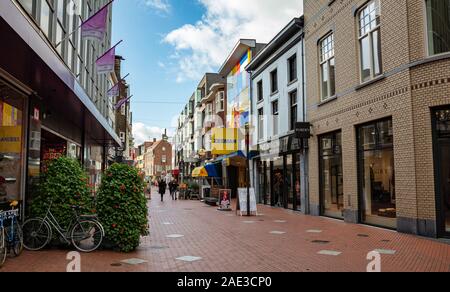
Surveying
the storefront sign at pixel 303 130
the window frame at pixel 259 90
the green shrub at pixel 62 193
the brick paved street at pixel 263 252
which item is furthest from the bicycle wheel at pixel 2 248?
the window frame at pixel 259 90

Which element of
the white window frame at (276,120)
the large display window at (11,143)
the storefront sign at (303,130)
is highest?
the white window frame at (276,120)

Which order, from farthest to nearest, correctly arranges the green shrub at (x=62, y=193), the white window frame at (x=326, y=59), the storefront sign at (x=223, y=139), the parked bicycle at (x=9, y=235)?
the storefront sign at (x=223, y=139) < the white window frame at (x=326, y=59) < the green shrub at (x=62, y=193) < the parked bicycle at (x=9, y=235)

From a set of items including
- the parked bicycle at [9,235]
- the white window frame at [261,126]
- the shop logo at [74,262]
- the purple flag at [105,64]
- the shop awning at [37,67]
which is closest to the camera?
the shop awning at [37,67]

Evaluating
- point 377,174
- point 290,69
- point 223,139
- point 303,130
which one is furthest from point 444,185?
point 223,139

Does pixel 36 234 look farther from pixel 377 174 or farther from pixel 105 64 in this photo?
pixel 377 174

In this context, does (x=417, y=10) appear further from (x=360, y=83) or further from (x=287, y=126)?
(x=287, y=126)

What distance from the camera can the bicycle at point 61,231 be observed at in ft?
27.7

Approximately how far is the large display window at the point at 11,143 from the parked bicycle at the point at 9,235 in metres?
2.03

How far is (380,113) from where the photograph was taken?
1265 centimetres

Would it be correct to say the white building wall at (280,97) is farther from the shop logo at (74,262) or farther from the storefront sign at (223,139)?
the shop logo at (74,262)

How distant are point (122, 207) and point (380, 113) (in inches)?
334

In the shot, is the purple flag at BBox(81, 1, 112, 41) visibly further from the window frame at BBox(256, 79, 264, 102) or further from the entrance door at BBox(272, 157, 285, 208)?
the window frame at BBox(256, 79, 264, 102)

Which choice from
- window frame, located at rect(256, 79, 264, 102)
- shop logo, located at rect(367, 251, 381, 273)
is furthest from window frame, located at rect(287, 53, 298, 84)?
shop logo, located at rect(367, 251, 381, 273)

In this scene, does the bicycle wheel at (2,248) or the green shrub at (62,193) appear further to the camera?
the green shrub at (62,193)
